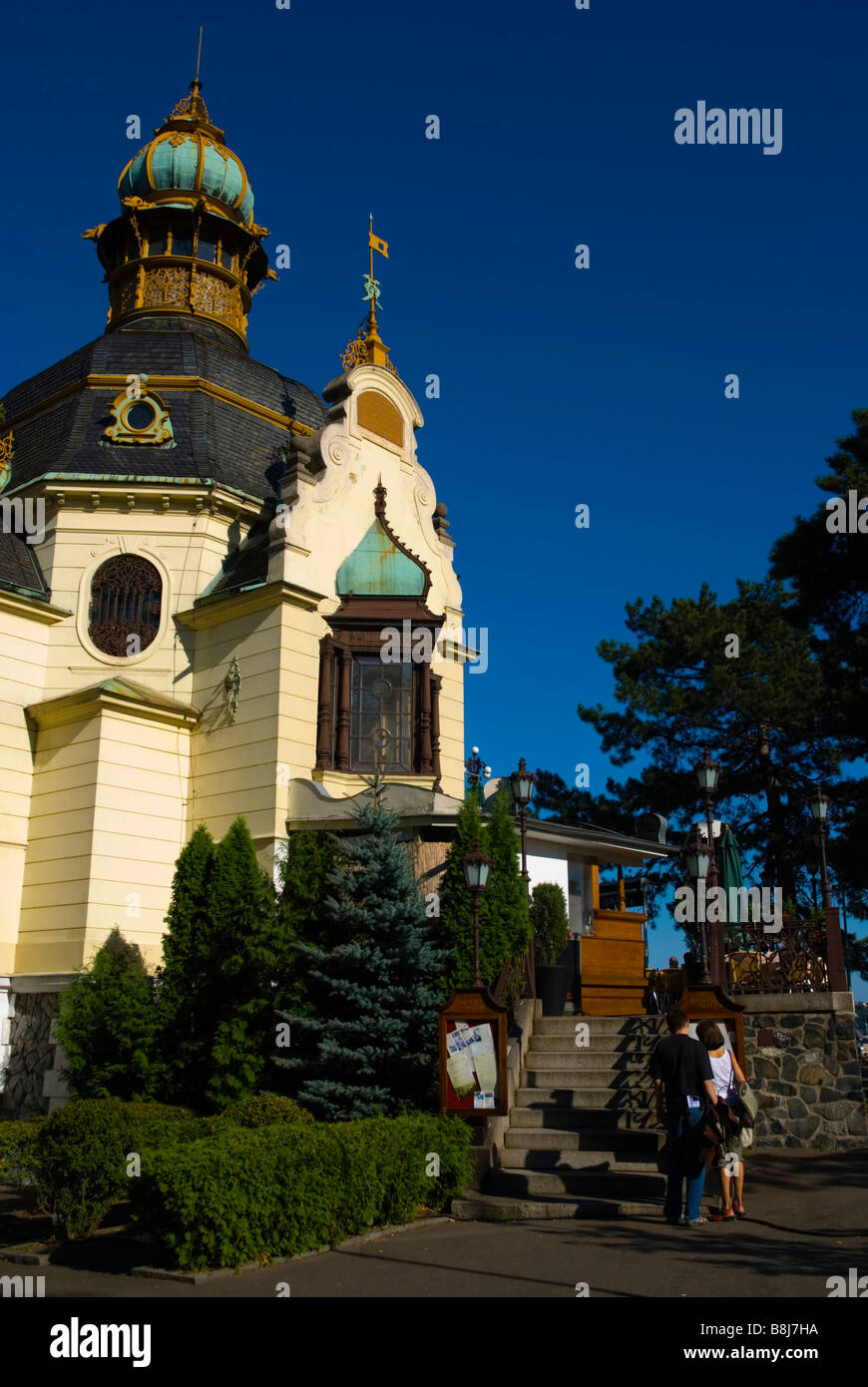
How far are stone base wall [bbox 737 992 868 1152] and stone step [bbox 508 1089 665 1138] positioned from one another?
3.18 metres

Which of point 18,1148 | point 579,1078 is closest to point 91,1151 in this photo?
point 18,1148

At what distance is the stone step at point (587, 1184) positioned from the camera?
1078cm

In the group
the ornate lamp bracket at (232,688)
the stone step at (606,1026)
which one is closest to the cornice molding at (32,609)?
the ornate lamp bracket at (232,688)

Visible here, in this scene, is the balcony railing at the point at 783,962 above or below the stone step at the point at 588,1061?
above

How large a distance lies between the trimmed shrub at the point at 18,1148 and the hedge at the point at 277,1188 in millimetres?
2118

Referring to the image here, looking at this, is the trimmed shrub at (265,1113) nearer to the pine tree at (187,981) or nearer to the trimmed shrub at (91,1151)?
the trimmed shrub at (91,1151)

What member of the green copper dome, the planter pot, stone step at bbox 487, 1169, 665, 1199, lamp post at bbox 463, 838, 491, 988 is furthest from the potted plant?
the green copper dome

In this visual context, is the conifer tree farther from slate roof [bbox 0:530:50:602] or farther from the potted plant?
slate roof [bbox 0:530:50:602]

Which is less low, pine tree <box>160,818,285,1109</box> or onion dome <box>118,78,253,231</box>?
onion dome <box>118,78,253,231</box>

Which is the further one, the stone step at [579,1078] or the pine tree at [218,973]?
the pine tree at [218,973]

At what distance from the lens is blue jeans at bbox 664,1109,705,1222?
31.0 feet

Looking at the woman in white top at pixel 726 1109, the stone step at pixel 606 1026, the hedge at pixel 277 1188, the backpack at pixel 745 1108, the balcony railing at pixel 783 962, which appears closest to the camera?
the hedge at pixel 277 1188
